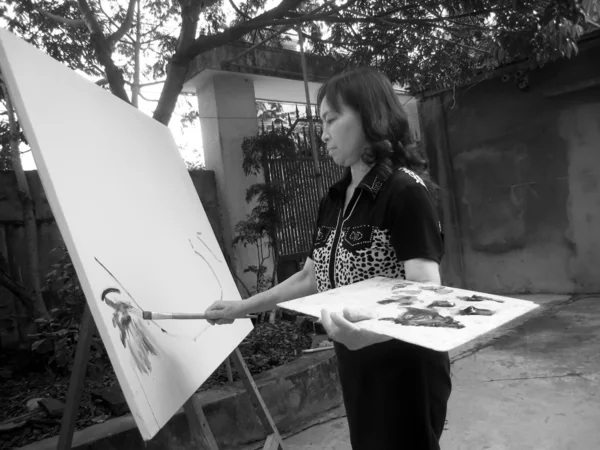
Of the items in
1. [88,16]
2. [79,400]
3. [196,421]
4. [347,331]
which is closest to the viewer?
[347,331]

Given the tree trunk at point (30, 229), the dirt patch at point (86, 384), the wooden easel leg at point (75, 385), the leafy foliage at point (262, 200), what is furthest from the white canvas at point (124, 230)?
the leafy foliage at point (262, 200)

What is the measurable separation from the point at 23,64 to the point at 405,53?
122 inches

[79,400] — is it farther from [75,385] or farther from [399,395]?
[399,395]

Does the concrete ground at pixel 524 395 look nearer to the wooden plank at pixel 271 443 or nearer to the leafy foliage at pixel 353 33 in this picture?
the wooden plank at pixel 271 443

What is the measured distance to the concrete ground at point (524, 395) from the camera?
2.09 m

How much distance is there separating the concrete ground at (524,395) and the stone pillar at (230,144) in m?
2.03

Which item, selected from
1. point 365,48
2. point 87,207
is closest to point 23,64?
point 87,207

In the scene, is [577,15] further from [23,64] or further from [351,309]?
[23,64]

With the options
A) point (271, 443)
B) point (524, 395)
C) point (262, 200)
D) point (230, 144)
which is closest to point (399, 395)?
point (271, 443)

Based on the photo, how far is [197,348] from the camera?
125cm

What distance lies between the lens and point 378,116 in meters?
1.04

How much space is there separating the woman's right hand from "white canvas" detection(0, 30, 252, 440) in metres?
0.11

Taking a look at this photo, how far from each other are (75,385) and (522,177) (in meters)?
4.84

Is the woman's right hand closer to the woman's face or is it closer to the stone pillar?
the woman's face
